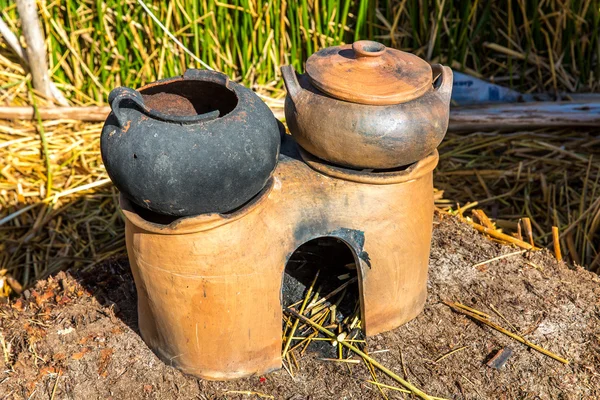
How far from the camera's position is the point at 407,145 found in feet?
7.18

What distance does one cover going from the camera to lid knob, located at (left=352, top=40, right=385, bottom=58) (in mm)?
2241

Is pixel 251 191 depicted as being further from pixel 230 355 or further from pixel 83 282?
pixel 83 282

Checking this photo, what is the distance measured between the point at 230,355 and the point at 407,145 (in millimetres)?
910

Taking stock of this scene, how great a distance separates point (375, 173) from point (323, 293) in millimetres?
674

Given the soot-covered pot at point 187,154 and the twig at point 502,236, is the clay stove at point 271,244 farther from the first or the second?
the twig at point 502,236

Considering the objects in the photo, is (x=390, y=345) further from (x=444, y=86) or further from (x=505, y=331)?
(x=444, y=86)

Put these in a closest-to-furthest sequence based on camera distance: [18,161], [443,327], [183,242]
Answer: [183,242] < [443,327] < [18,161]

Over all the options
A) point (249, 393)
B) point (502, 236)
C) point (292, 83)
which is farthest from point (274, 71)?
point (249, 393)

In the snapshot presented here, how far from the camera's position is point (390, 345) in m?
2.53

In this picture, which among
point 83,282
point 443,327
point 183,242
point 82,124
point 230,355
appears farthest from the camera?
point 82,124

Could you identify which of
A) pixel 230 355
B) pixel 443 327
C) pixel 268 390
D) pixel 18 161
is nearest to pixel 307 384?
pixel 268 390

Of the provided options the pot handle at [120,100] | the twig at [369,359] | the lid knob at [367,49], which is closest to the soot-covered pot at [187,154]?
the pot handle at [120,100]

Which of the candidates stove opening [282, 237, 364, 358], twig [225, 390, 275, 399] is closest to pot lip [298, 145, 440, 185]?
stove opening [282, 237, 364, 358]

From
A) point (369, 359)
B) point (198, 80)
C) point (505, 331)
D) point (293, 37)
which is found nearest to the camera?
point (198, 80)
